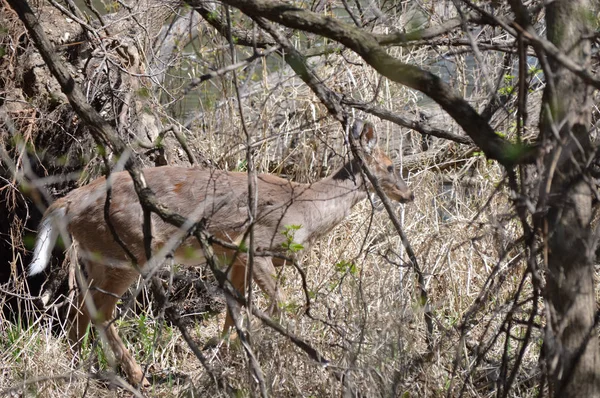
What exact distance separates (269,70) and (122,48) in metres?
1.82

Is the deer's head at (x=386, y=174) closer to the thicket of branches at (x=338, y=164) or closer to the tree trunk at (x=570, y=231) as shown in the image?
the thicket of branches at (x=338, y=164)

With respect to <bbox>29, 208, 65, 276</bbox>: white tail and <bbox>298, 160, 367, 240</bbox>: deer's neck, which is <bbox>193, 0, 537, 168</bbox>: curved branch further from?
<bbox>298, 160, 367, 240</bbox>: deer's neck

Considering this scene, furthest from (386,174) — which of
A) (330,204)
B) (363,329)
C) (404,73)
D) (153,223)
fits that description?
(404,73)

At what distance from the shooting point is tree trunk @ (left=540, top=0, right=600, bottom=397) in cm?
283

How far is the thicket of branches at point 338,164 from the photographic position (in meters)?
2.92

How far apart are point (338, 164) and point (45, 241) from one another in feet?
9.40

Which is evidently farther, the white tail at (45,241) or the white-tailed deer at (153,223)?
the white-tailed deer at (153,223)

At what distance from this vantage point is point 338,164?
763cm

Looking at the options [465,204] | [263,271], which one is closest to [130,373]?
[263,271]

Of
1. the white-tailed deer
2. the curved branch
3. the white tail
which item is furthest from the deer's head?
the curved branch

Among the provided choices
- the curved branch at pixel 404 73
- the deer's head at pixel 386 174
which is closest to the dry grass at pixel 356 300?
the deer's head at pixel 386 174

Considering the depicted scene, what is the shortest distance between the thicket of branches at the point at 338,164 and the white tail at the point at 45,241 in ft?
0.51

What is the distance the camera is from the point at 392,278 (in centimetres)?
548

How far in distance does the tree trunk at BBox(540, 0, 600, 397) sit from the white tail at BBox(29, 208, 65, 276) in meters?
3.82
